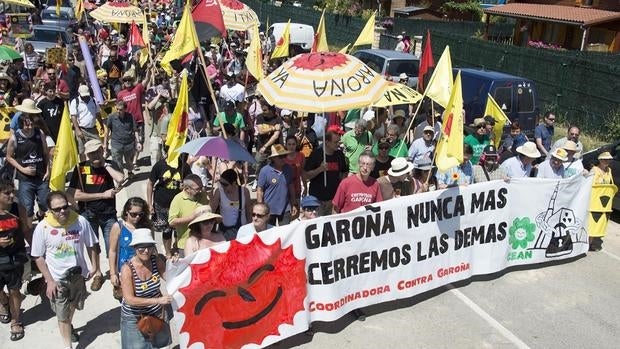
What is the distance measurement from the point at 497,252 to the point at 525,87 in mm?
7032

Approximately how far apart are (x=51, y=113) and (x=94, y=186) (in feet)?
11.9

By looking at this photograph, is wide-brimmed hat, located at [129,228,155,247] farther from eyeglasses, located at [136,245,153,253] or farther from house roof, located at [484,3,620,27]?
house roof, located at [484,3,620,27]

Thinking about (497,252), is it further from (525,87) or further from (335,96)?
(525,87)

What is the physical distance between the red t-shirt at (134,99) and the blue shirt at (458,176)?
5.77 meters

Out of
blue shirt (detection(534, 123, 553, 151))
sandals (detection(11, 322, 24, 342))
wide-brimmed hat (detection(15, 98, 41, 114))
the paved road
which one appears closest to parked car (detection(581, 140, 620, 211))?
blue shirt (detection(534, 123, 553, 151))

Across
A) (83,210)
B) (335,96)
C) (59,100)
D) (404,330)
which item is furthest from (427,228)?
(59,100)

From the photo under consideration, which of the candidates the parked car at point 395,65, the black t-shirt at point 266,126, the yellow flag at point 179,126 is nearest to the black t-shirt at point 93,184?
the yellow flag at point 179,126

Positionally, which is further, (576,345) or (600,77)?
(600,77)

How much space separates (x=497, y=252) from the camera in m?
7.46

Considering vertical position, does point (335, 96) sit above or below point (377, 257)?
above

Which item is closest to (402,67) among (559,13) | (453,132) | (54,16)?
(453,132)

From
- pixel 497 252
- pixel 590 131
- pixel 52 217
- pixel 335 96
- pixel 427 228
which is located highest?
pixel 335 96

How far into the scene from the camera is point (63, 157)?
20.5 feet

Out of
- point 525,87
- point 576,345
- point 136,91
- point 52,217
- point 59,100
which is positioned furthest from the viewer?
point 525,87
